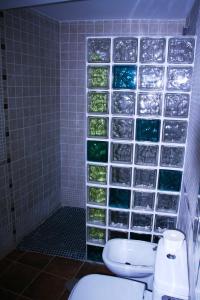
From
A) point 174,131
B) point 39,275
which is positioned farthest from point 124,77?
point 39,275

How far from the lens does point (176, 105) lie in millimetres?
1611

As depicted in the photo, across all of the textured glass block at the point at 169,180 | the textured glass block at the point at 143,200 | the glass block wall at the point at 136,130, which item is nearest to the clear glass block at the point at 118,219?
the glass block wall at the point at 136,130

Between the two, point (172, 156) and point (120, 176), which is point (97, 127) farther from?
point (172, 156)

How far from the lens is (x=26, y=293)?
68.9 inches

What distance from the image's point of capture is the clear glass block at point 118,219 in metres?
1.87

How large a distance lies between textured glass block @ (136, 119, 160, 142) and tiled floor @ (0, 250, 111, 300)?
3.56 feet

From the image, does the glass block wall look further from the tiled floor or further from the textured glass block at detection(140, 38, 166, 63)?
the tiled floor

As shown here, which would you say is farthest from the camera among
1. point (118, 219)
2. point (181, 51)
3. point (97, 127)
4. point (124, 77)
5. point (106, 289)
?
point (118, 219)

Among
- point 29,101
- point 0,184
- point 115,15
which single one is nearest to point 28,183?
point 0,184

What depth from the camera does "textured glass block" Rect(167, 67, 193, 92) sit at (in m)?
1.56

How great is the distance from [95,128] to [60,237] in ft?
3.96

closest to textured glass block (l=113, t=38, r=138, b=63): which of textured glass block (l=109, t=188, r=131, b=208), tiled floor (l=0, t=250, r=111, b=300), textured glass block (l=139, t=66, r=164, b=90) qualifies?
textured glass block (l=139, t=66, r=164, b=90)

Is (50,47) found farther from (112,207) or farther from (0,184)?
(112,207)

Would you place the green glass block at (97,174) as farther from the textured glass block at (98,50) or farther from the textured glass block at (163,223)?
the textured glass block at (98,50)
